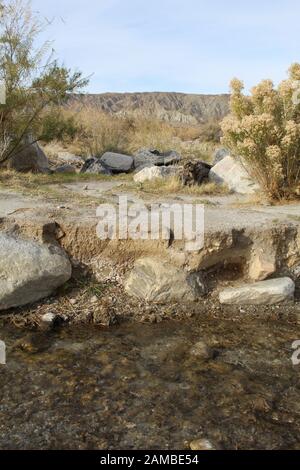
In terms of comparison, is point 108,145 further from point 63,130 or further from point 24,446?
point 24,446

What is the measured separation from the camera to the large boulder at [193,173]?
7816 mm

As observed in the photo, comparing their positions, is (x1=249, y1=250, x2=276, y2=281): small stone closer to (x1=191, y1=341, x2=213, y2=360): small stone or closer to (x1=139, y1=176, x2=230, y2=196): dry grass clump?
(x1=191, y1=341, x2=213, y2=360): small stone

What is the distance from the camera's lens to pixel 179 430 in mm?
2859

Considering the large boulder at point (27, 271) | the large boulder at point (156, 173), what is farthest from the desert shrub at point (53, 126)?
the large boulder at point (27, 271)

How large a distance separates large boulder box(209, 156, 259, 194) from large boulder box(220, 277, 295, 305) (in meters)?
2.83

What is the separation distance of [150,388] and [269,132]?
400 cm

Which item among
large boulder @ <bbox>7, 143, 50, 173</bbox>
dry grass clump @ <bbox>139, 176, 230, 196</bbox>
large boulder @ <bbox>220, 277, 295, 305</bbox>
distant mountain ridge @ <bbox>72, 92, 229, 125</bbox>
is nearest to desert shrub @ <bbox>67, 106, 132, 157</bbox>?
large boulder @ <bbox>7, 143, 50, 173</bbox>

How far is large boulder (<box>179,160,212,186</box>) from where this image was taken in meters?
7.82

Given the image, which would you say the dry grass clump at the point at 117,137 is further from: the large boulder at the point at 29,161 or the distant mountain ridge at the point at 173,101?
the distant mountain ridge at the point at 173,101

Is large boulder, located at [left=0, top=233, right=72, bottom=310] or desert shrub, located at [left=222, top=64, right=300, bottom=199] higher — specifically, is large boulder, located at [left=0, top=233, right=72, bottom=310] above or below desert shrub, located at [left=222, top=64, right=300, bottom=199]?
below

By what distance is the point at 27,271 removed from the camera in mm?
4453

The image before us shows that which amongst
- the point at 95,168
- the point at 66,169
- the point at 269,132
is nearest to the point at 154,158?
the point at 95,168

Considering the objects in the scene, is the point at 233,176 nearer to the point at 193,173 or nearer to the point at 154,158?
the point at 193,173
